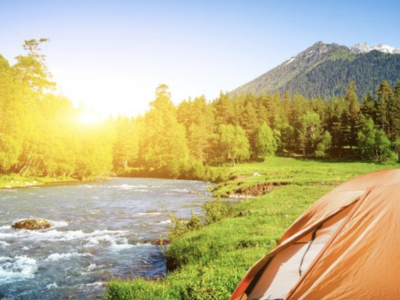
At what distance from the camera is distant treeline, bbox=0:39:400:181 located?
136 feet

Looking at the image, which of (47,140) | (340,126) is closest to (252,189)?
(47,140)

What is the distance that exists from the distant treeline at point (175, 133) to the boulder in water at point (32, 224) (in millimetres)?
21647

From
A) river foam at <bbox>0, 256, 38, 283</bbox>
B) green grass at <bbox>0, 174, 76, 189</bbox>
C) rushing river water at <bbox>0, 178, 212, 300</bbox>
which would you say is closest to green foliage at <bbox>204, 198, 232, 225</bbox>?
rushing river water at <bbox>0, 178, 212, 300</bbox>

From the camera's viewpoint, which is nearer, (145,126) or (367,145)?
(367,145)

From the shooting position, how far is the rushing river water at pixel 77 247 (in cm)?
979

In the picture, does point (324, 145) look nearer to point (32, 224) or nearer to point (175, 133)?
point (175, 133)

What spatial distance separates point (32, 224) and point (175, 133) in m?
51.2

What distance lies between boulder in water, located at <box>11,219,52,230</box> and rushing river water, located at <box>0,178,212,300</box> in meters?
0.53

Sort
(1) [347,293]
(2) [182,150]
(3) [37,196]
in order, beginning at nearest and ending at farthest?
1. (1) [347,293]
2. (3) [37,196]
3. (2) [182,150]

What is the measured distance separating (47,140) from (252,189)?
95.9 ft

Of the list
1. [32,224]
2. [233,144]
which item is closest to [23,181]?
[32,224]

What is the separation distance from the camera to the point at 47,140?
1684 inches

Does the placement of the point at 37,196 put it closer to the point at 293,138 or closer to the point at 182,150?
the point at 182,150

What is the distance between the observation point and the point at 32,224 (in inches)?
693
